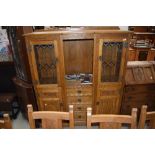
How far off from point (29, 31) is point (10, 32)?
0.36 meters

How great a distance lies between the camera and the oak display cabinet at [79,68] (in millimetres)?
1961

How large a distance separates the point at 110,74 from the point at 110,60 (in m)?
0.21

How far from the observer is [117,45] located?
6.75 feet

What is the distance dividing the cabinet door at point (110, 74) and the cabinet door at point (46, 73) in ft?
1.90

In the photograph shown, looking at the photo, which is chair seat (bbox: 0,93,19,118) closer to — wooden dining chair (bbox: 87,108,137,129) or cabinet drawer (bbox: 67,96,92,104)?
cabinet drawer (bbox: 67,96,92,104)

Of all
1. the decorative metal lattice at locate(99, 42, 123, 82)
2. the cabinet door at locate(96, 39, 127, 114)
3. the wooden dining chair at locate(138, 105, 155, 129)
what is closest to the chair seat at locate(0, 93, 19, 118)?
the cabinet door at locate(96, 39, 127, 114)

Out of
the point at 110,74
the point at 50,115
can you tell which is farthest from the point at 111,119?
the point at 110,74

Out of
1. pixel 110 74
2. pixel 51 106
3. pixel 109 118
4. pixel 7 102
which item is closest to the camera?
pixel 109 118

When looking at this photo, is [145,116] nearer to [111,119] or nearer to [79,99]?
[111,119]

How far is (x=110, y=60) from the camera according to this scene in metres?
2.17
